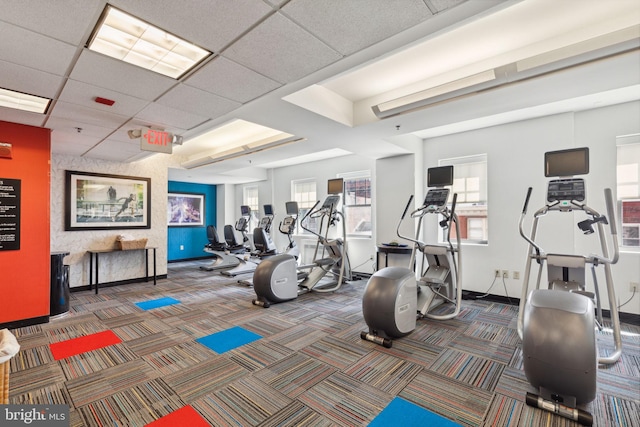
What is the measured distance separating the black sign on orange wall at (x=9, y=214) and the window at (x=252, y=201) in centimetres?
612

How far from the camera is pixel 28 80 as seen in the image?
260cm

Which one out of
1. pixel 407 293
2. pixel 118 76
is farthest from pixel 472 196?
pixel 118 76

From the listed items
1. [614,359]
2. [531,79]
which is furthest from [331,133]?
[614,359]

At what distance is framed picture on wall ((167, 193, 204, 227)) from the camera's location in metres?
9.66

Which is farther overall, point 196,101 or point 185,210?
point 185,210

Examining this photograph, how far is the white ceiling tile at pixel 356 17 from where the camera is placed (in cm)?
174

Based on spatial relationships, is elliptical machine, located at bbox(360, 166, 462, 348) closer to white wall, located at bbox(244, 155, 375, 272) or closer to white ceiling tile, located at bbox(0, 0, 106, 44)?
white wall, located at bbox(244, 155, 375, 272)

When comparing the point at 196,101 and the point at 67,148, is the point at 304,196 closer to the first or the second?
the point at 67,148

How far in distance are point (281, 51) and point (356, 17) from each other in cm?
61

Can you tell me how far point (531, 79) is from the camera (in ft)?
9.14

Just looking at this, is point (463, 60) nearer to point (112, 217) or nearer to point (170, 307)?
point (170, 307)

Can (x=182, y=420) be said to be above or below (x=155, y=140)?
below

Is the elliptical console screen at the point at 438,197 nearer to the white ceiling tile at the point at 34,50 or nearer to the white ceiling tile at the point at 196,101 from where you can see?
the white ceiling tile at the point at 196,101

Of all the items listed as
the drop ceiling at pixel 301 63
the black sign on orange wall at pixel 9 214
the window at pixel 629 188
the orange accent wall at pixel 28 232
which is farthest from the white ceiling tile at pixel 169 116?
the window at pixel 629 188
